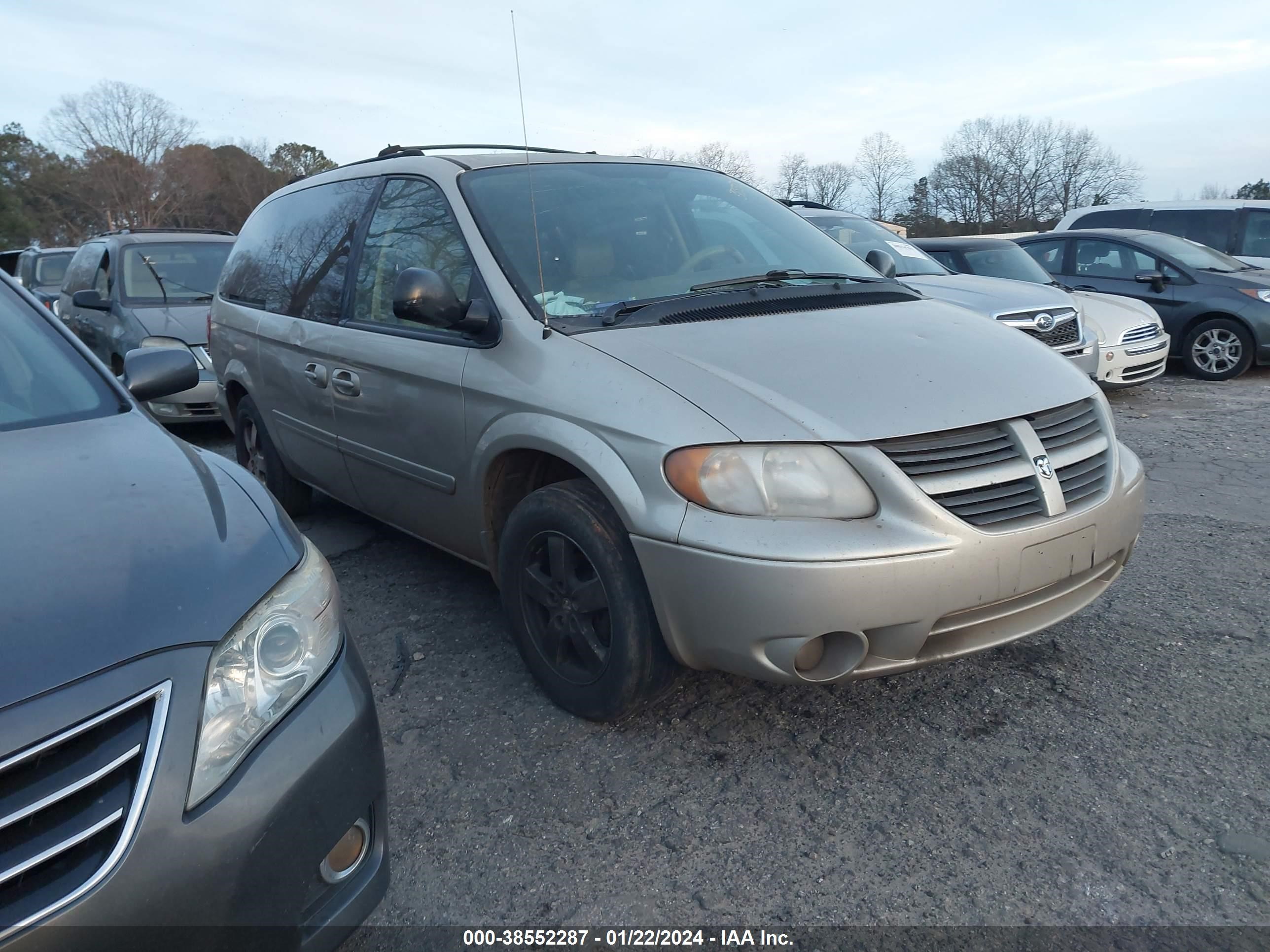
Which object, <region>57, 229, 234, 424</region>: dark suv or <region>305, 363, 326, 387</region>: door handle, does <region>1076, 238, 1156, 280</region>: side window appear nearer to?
<region>57, 229, 234, 424</region>: dark suv

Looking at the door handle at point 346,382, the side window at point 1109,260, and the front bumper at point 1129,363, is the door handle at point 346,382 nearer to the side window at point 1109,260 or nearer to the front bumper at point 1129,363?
the front bumper at point 1129,363

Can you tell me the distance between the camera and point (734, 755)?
2582mm

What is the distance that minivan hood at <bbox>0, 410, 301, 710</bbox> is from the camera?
143cm

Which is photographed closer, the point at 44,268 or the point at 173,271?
the point at 173,271

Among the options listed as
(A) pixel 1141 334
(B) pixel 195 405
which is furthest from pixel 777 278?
(A) pixel 1141 334

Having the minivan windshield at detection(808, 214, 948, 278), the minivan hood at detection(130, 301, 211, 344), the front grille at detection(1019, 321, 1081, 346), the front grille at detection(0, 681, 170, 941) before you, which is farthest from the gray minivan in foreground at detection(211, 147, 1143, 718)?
the minivan windshield at detection(808, 214, 948, 278)

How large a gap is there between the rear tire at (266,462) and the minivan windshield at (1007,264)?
6.79 metres

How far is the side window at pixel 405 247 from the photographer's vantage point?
3154 mm

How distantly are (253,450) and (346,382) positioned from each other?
1.65m

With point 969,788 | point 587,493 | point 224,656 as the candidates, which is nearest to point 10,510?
point 224,656

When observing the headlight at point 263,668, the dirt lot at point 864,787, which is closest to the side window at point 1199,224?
the dirt lot at point 864,787

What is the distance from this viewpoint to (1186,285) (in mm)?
9391

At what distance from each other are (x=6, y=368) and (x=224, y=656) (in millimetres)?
1363

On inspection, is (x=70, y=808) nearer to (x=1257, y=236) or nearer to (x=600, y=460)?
(x=600, y=460)
